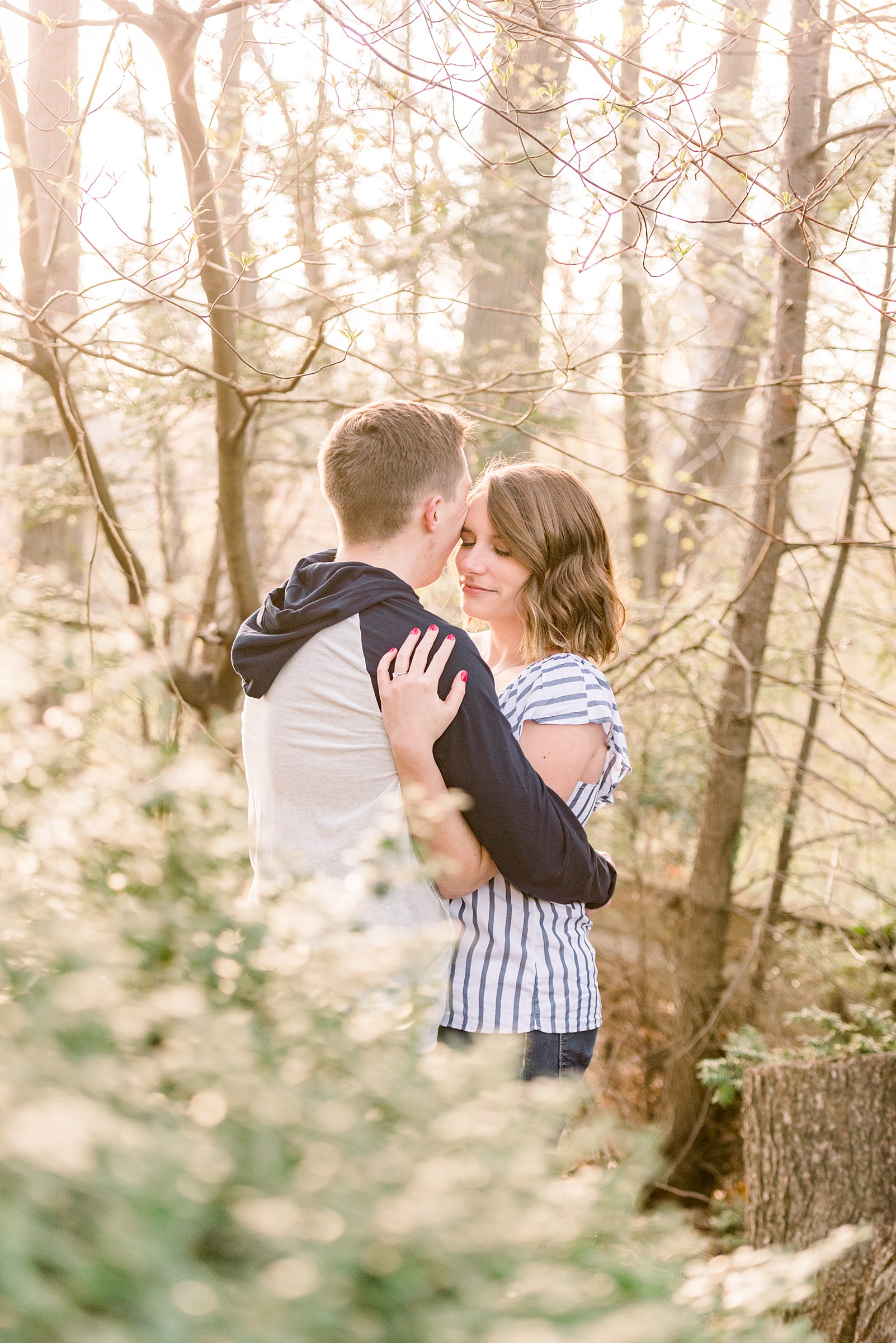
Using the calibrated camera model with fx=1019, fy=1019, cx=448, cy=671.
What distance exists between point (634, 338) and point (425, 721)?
422 cm

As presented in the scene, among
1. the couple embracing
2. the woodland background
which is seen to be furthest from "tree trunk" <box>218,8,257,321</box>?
the couple embracing


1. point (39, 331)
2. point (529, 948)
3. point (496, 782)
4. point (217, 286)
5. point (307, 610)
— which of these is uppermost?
point (217, 286)

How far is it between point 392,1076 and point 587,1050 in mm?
1389

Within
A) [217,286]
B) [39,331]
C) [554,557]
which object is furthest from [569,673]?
[39,331]

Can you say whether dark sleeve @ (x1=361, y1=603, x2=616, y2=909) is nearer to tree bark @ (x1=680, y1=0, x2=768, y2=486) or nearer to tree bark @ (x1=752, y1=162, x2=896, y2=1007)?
tree bark @ (x1=680, y1=0, x2=768, y2=486)

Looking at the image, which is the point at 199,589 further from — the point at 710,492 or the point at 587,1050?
the point at 587,1050

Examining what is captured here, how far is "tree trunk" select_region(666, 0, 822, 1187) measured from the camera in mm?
3625

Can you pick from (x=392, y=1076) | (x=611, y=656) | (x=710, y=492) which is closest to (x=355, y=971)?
(x=392, y=1076)

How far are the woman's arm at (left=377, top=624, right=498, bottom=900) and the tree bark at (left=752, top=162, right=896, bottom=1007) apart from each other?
2367 millimetres

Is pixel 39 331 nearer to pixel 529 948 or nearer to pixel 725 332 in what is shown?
pixel 529 948

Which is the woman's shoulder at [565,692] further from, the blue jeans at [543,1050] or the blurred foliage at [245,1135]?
the blurred foliage at [245,1135]

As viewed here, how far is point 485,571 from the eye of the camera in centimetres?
224

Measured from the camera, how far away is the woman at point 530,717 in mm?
1811

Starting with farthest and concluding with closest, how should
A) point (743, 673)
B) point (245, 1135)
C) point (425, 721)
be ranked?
point (743, 673), point (425, 721), point (245, 1135)
